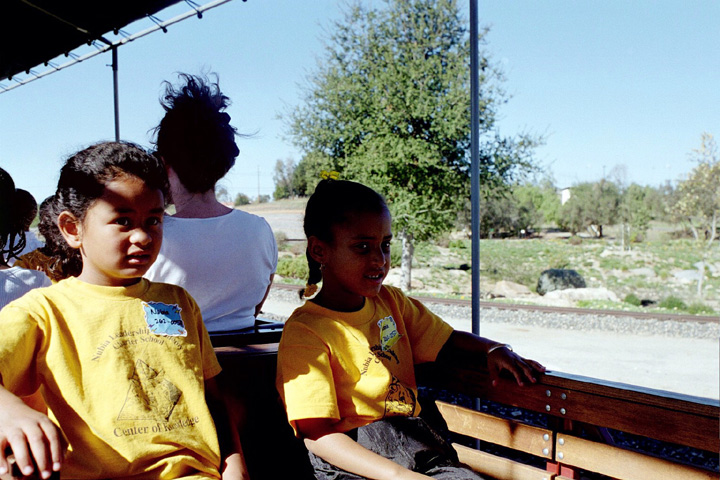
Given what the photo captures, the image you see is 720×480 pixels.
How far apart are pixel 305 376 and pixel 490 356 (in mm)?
682

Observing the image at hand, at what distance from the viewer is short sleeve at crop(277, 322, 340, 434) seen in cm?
169

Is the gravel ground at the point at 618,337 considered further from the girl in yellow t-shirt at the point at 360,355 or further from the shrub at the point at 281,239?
the shrub at the point at 281,239

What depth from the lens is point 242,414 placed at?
1.85m

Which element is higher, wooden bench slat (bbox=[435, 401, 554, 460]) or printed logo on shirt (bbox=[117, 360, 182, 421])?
printed logo on shirt (bbox=[117, 360, 182, 421])

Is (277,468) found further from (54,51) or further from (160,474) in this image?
(54,51)

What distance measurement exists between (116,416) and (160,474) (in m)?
0.18

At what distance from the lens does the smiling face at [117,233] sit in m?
1.62

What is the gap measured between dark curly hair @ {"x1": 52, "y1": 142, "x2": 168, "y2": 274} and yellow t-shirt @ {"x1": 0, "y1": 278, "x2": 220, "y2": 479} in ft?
0.69

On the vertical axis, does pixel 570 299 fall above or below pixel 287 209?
below

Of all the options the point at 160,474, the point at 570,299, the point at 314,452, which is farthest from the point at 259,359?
the point at 570,299

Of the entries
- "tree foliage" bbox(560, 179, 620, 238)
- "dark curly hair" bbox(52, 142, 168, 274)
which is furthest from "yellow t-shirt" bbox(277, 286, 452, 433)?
"tree foliage" bbox(560, 179, 620, 238)

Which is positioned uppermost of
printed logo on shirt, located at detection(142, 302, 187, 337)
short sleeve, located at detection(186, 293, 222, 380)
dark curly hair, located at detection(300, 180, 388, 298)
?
dark curly hair, located at detection(300, 180, 388, 298)

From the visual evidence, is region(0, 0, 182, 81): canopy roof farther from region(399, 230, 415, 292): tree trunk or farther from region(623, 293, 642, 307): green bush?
region(623, 293, 642, 307): green bush

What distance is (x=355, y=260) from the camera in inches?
77.6
